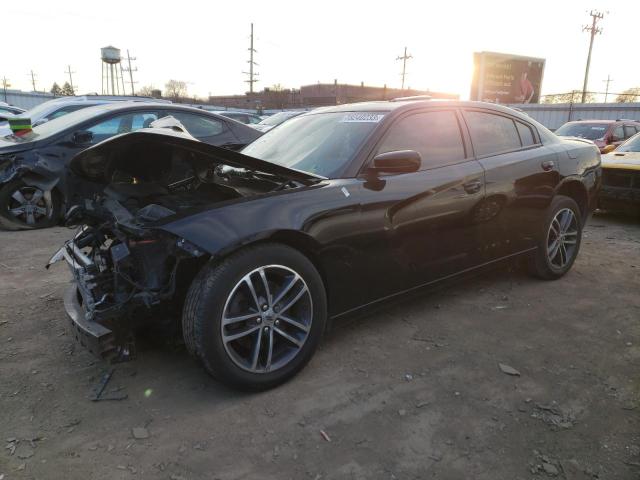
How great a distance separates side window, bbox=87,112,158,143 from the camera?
600 cm

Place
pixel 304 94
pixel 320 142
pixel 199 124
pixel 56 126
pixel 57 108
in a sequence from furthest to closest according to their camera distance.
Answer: pixel 304 94 < pixel 57 108 < pixel 199 124 < pixel 56 126 < pixel 320 142

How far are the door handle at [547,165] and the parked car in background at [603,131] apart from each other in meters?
8.37

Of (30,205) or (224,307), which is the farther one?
(30,205)

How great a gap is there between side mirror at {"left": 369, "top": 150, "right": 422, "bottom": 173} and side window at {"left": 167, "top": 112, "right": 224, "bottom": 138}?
14.6ft

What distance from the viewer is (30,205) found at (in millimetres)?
5699

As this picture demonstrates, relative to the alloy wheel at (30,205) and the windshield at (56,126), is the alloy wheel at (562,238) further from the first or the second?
the alloy wheel at (30,205)

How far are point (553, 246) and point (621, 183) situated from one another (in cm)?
353

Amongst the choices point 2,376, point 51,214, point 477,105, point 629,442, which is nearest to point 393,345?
point 629,442

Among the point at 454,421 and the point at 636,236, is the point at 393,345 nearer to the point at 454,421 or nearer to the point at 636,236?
the point at 454,421

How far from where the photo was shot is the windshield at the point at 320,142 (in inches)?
120

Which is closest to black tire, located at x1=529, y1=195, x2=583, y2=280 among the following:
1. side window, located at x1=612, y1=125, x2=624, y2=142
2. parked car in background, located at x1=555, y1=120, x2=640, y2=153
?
parked car in background, located at x1=555, y1=120, x2=640, y2=153

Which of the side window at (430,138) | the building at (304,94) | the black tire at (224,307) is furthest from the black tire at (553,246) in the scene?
the building at (304,94)

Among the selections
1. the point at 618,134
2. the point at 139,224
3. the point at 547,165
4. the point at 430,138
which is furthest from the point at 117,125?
the point at 618,134

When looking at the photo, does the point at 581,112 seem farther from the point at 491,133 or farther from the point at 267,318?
the point at 267,318
